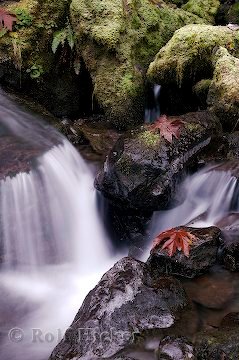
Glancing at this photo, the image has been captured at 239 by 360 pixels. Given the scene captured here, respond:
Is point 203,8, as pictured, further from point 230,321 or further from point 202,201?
point 230,321

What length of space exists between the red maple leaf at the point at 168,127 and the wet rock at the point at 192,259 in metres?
1.51

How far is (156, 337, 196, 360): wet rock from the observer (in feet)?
10.5

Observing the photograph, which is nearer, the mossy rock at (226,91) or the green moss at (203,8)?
the mossy rock at (226,91)

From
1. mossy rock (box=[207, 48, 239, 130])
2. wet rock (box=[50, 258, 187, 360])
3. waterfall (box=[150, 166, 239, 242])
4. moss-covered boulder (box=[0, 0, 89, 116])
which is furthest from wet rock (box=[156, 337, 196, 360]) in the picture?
moss-covered boulder (box=[0, 0, 89, 116])

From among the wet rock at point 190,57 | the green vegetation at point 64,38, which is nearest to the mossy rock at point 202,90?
the wet rock at point 190,57

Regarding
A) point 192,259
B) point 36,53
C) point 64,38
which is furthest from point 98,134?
point 192,259

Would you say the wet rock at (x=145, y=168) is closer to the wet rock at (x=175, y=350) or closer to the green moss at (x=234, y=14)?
the wet rock at (x=175, y=350)

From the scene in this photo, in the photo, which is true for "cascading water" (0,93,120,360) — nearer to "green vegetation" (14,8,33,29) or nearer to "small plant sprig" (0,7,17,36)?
"small plant sprig" (0,7,17,36)

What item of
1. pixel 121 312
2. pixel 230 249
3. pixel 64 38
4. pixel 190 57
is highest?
pixel 64 38

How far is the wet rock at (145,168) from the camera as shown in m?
5.33

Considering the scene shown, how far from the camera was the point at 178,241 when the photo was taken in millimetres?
4609

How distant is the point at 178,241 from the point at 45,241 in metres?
1.99

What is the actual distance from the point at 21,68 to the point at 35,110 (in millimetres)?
934

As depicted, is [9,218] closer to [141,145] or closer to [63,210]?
[63,210]
